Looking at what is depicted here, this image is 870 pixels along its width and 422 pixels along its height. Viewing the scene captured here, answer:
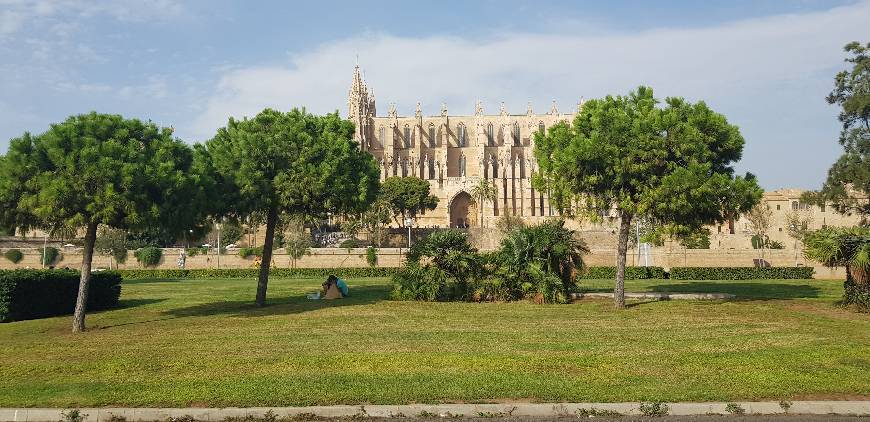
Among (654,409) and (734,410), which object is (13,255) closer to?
(654,409)

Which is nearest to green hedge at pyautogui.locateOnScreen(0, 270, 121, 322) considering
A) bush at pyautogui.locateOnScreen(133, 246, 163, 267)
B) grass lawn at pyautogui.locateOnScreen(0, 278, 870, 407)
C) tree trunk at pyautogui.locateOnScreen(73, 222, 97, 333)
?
grass lawn at pyautogui.locateOnScreen(0, 278, 870, 407)

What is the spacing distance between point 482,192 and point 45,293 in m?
87.4

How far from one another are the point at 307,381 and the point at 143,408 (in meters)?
2.23

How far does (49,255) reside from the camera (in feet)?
193

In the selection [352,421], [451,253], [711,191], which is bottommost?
[352,421]

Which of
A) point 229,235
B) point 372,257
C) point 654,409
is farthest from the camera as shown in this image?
point 229,235

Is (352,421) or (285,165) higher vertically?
(285,165)

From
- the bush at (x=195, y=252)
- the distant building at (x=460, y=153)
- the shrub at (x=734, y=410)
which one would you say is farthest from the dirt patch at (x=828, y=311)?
the distant building at (x=460, y=153)

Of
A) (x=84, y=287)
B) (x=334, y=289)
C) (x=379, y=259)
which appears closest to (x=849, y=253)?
(x=334, y=289)

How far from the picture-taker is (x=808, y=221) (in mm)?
81875

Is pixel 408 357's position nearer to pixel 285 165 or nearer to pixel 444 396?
pixel 444 396

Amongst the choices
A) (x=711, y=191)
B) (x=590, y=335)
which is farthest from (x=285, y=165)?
(x=711, y=191)

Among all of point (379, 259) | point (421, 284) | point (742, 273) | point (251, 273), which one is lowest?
point (251, 273)

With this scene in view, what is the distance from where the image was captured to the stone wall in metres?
56.2
